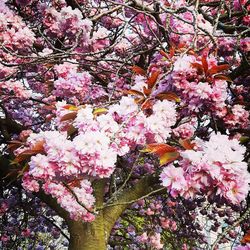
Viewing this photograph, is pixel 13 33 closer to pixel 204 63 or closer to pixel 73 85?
pixel 73 85

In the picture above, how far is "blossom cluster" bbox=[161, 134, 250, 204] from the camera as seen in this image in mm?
1609

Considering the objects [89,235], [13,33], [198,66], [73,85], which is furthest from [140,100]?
[89,235]

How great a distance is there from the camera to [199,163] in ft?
5.32

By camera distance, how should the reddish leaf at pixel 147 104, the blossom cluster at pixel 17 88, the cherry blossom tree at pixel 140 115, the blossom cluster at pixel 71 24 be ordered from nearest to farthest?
the cherry blossom tree at pixel 140 115
the reddish leaf at pixel 147 104
the blossom cluster at pixel 71 24
the blossom cluster at pixel 17 88

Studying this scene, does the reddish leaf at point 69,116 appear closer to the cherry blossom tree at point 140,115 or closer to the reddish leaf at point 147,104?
the cherry blossom tree at point 140,115

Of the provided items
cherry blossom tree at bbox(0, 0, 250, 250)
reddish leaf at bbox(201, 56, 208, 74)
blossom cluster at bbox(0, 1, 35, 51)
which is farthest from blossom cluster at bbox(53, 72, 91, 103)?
reddish leaf at bbox(201, 56, 208, 74)

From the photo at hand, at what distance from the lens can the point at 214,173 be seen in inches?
62.9

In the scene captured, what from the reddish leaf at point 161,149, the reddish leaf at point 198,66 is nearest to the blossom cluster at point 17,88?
the reddish leaf at point 198,66

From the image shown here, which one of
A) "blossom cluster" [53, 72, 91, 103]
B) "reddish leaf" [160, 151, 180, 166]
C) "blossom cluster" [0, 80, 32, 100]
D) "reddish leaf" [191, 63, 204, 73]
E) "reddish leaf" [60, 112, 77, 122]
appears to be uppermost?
"blossom cluster" [0, 80, 32, 100]

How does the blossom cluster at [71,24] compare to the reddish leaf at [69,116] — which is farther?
the blossom cluster at [71,24]

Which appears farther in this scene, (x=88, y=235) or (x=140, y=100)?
(x=88, y=235)

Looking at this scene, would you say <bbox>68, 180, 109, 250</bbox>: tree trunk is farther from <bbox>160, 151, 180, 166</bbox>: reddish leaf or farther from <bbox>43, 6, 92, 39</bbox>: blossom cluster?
<bbox>160, 151, 180, 166</bbox>: reddish leaf

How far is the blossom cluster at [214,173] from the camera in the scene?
161 cm

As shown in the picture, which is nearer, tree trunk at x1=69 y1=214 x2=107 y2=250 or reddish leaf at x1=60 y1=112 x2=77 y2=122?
reddish leaf at x1=60 y1=112 x2=77 y2=122
